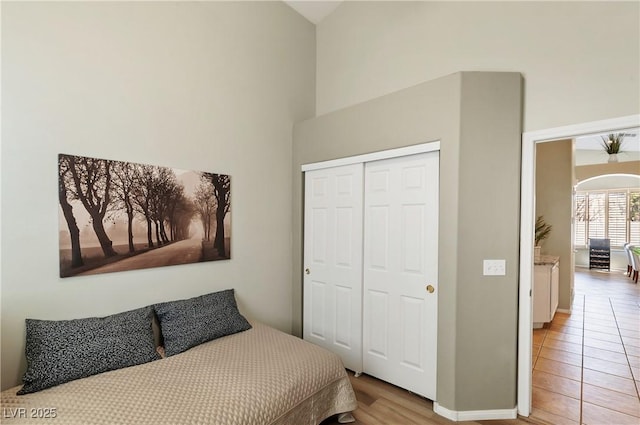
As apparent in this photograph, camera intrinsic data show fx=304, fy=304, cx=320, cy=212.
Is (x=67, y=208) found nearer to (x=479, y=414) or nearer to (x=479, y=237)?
(x=479, y=237)

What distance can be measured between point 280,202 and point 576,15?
2.75 m

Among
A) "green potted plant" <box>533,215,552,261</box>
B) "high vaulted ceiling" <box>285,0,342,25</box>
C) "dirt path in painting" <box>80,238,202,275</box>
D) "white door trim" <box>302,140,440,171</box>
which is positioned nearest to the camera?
"dirt path in painting" <box>80,238,202,275</box>

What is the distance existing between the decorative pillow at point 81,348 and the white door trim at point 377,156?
2005 millimetres

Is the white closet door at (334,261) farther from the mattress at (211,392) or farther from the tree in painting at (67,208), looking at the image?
the tree in painting at (67,208)

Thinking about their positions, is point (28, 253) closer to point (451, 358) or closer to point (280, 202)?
point (280, 202)

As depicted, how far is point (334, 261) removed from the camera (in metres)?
Result: 2.99

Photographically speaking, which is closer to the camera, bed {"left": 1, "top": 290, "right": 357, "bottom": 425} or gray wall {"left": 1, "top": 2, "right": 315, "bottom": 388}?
bed {"left": 1, "top": 290, "right": 357, "bottom": 425}

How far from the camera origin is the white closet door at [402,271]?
2.36 metres

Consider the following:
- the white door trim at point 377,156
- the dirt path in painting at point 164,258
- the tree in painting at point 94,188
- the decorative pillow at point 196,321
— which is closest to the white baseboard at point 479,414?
the decorative pillow at point 196,321

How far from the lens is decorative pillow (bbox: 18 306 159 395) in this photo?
64.4 inches

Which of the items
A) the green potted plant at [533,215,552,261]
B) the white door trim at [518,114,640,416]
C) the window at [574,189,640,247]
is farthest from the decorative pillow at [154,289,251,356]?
the window at [574,189,640,247]

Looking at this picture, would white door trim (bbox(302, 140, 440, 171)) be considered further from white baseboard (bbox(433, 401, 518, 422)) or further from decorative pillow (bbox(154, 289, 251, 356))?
white baseboard (bbox(433, 401, 518, 422))

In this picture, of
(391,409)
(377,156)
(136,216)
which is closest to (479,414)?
(391,409)

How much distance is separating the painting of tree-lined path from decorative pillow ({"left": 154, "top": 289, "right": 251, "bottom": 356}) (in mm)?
342
